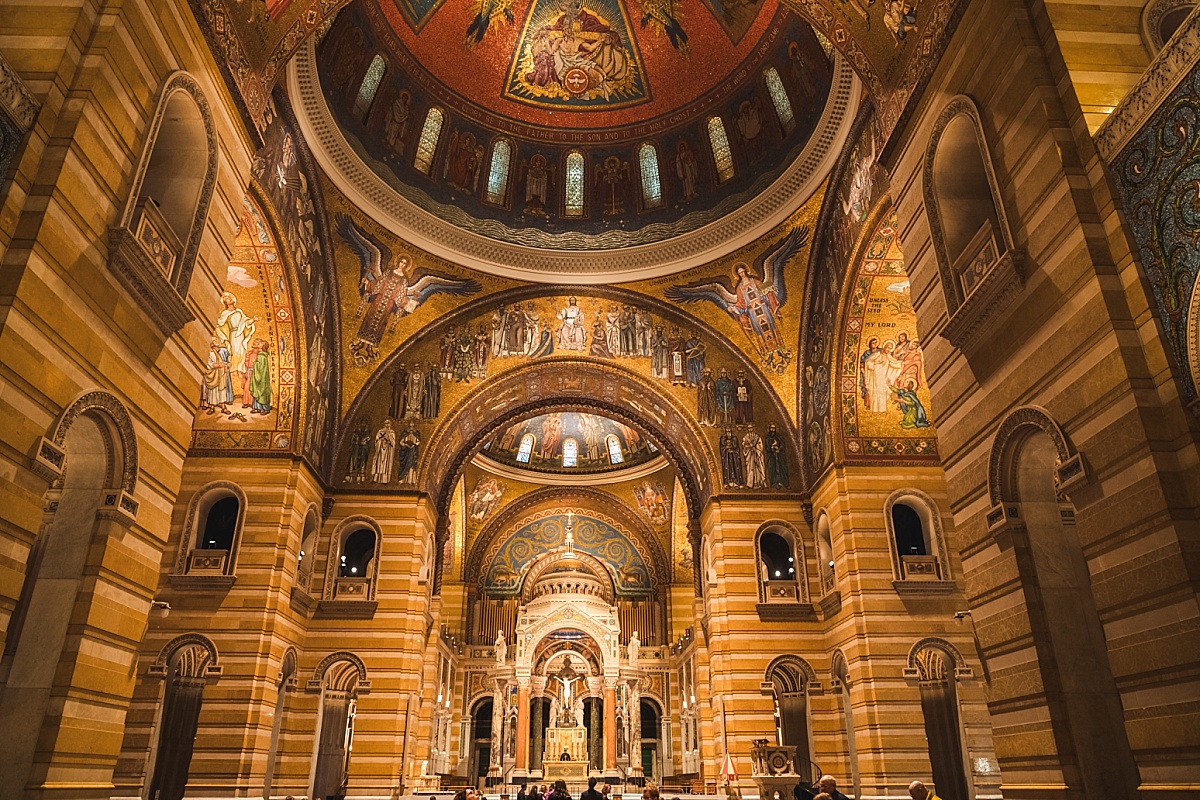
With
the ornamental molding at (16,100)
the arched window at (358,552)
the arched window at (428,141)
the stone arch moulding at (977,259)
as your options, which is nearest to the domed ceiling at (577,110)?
the arched window at (428,141)

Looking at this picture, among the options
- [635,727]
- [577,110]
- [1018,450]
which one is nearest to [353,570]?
[577,110]

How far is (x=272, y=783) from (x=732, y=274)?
1544 cm

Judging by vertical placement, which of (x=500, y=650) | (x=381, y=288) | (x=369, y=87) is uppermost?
(x=369, y=87)

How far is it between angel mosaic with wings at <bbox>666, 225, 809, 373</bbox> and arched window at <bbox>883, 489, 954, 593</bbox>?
14.8 ft

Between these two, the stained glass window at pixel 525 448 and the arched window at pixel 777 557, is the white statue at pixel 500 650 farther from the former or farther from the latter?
the arched window at pixel 777 557

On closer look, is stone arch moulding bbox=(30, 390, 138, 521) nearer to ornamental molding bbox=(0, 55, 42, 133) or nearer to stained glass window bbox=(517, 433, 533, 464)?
A: ornamental molding bbox=(0, 55, 42, 133)

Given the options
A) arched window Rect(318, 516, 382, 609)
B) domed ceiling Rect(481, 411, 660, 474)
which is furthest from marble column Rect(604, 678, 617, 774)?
arched window Rect(318, 516, 382, 609)

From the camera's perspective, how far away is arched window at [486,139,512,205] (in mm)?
21047

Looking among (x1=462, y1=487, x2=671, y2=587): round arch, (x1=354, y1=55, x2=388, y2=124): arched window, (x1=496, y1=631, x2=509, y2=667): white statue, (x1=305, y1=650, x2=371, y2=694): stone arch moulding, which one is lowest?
(x1=305, y1=650, x2=371, y2=694): stone arch moulding

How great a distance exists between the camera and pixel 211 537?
17.4 m

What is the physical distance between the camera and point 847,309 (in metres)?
17.6

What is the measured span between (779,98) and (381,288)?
10427mm

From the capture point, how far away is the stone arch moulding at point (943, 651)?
16.5 meters

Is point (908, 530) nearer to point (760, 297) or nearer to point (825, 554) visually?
point (825, 554)
